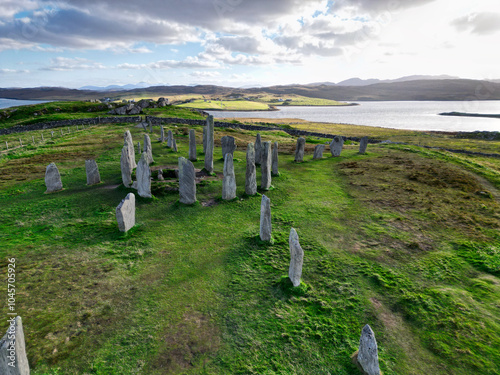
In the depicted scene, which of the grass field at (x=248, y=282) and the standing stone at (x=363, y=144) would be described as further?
the standing stone at (x=363, y=144)

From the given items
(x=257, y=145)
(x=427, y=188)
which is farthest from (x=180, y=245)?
(x=427, y=188)

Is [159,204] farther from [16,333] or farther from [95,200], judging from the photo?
[16,333]

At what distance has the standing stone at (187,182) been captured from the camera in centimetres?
1363

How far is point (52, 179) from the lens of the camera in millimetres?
15211

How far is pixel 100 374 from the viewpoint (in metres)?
5.53

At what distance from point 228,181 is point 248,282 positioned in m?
6.96

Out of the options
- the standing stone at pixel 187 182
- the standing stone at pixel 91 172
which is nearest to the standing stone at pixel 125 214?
the standing stone at pixel 187 182

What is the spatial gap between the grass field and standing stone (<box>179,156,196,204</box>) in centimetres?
53

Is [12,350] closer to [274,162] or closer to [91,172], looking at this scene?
[91,172]

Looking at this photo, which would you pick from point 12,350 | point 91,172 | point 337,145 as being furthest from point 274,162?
point 12,350

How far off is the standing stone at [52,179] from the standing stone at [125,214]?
7.26 metres

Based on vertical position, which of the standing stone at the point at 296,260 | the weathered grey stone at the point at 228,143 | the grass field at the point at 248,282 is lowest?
the grass field at the point at 248,282

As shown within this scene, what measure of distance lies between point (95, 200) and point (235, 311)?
1064cm

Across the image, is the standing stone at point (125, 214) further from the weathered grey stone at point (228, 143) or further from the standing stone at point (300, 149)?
the standing stone at point (300, 149)
